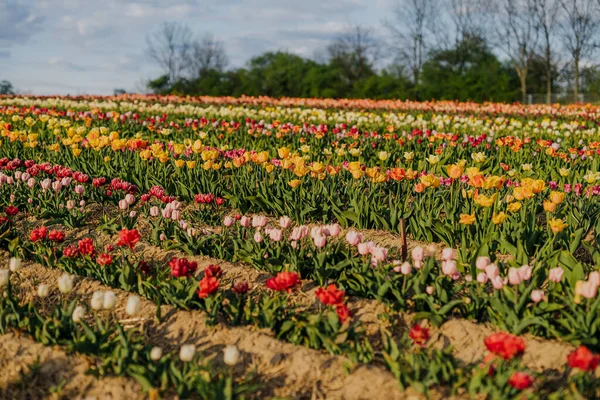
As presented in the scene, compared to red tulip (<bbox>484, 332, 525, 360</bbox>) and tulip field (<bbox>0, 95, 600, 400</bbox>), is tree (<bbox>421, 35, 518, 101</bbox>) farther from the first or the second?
red tulip (<bbox>484, 332, 525, 360</bbox>)

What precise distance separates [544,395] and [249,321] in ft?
5.63

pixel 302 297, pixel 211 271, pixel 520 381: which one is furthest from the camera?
pixel 302 297

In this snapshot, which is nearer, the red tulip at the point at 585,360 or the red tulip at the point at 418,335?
the red tulip at the point at 585,360

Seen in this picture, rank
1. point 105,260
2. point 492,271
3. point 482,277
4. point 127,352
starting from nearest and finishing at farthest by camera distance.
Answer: point 127,352, point 492,271, point 482,277, point 105,260

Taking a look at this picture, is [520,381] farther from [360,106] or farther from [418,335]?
[360,106]

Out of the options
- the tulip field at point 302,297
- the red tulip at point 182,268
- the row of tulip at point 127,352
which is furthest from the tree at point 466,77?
the row of tulip at point 127,352

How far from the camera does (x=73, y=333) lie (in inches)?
133

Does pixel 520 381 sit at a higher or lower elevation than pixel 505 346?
lower

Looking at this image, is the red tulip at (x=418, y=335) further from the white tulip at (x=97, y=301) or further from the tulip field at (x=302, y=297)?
the white tulip at (x=97, y=301)

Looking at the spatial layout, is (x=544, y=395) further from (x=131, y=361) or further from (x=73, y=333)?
(x=73, y=333)

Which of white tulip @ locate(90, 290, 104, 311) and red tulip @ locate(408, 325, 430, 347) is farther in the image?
white tulip @ locate(90, 290, 104, 311)

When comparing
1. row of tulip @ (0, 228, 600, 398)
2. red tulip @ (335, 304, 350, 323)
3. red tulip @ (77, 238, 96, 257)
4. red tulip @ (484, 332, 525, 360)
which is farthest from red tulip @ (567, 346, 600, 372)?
red tulip @ (77, 238, 96, 257)

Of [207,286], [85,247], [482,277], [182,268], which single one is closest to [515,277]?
[482,277]

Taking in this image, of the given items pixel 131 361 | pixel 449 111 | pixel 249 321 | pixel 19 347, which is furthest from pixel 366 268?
pixel 449 111
